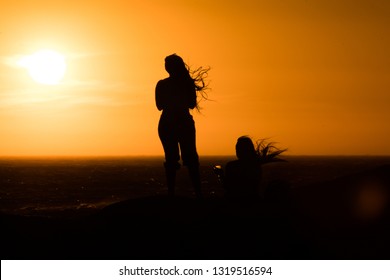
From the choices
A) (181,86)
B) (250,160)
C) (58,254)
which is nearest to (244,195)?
(250,160)

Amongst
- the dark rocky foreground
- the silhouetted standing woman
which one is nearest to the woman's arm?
the silhouetted standing woman

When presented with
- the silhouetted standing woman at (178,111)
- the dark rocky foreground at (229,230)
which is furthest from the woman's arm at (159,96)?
the dark rocky foreground at (229,230)

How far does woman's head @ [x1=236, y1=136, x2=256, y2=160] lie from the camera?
30.8 feet

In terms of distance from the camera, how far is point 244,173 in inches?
372

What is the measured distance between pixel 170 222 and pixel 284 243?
1.90 m

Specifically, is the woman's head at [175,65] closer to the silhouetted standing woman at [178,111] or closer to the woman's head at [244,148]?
the silhouetted standing woman at [178,111]

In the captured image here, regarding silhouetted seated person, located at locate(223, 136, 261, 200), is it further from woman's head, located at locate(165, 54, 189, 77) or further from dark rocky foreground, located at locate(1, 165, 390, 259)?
woman's head, located at locate(165, 54, 189, 77)

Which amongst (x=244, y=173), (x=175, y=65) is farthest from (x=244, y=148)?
(x=175, y=65)

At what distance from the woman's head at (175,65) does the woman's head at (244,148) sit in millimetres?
1757

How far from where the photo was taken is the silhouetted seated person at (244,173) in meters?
9.41

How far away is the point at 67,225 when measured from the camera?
10516 mm

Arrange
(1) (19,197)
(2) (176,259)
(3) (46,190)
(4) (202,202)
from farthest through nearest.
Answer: (3) (46,190) → (1) (19,197) → (4) (202,202) → (2) (176,259)

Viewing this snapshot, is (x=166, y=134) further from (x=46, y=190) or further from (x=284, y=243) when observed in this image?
(x=46, y=190)

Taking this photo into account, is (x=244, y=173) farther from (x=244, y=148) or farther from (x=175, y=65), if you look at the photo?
Result: (x=175, y=65)
